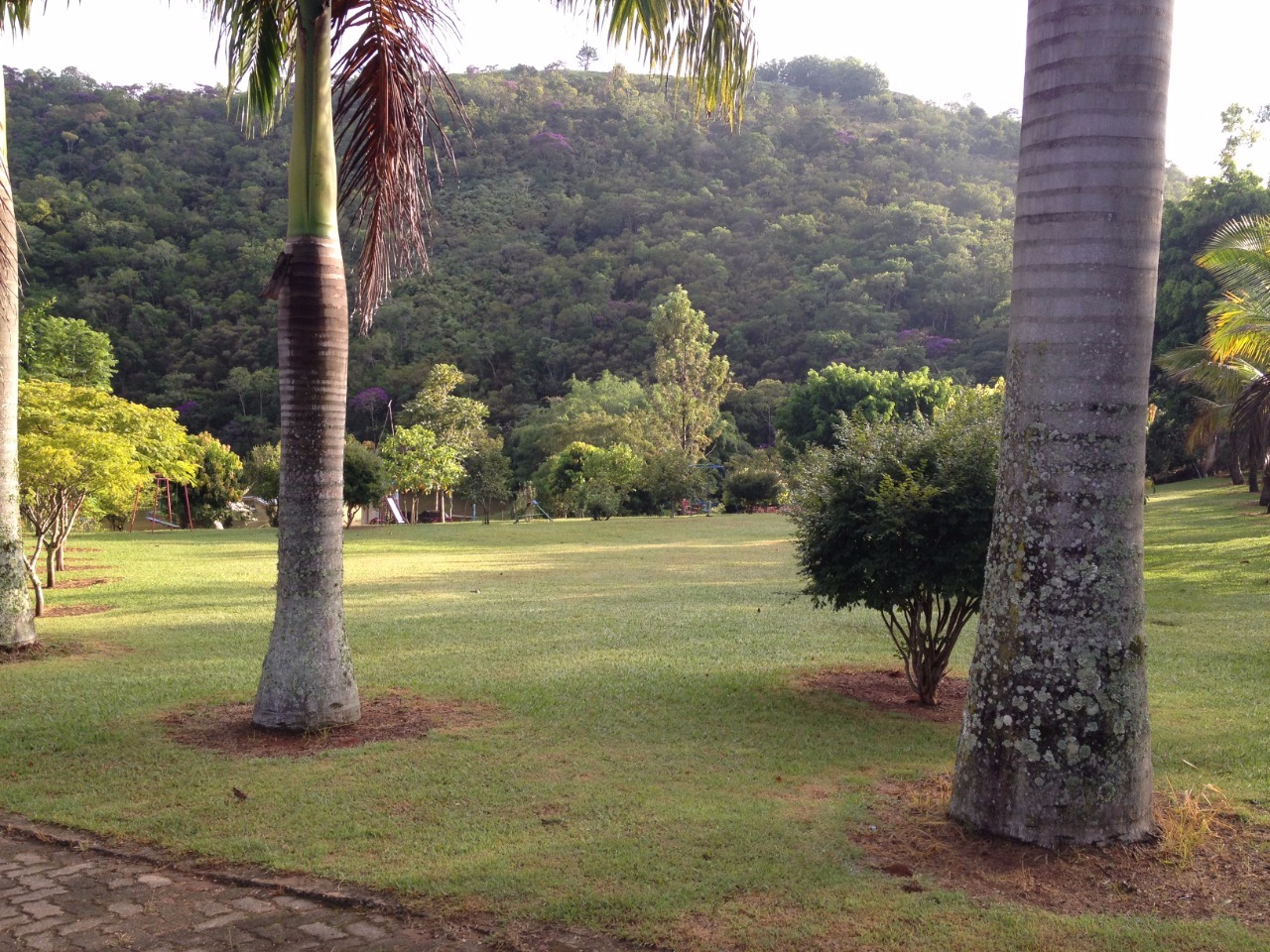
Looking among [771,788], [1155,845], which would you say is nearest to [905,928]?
[1155,845]

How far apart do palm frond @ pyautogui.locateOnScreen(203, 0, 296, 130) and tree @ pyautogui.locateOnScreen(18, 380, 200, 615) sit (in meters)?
5.19

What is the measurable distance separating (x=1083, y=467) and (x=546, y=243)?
64990mm

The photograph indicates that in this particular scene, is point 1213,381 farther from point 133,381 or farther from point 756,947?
point 133,381

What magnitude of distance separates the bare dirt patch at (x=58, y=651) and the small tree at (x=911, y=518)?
22.2 ft

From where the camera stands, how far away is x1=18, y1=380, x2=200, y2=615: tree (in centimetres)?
1269

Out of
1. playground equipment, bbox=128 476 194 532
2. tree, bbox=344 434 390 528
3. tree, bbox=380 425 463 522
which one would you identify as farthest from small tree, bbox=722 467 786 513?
playground equipment, bbox=128 476 194 532

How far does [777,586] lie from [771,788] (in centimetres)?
1004

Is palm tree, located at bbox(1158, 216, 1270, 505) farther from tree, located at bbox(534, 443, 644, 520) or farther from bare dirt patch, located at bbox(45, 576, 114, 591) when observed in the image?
tree, located at bbox(534, 443, 644, 520)

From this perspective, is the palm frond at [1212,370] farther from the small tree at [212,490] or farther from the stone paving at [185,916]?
the small tree at [212,490]

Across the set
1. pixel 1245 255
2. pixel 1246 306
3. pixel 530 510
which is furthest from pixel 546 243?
pixel 1245 255

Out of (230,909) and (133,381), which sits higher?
(133,381)

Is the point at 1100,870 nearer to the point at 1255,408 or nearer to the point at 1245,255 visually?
the point at 1245,255

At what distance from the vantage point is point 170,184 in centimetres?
5144

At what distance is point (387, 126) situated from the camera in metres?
6.96
